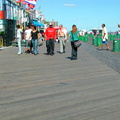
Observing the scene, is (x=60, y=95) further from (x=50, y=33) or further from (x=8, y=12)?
(x=8, y=12)

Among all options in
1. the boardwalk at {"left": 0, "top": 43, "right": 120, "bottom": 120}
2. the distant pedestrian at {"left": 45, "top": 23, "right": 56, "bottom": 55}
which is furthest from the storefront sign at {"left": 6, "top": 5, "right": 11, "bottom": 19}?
the boardwalk at {"left": 0, "top": 43, "right": 120, "bottom": 120}

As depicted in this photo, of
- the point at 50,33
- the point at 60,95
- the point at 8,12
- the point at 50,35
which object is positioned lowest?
the point at 60,95

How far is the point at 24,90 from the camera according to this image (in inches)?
232

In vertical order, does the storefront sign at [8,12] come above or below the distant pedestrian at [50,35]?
above

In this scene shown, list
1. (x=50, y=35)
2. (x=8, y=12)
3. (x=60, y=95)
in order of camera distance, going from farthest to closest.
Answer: (x=8, y=12) < (x=50, y=35) < (x=60, y=95)

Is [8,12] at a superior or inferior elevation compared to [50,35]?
superior

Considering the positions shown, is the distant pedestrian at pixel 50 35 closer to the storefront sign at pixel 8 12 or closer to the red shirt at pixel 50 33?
the red shirt at pixel 50 33

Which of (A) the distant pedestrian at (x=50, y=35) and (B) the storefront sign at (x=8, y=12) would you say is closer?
(A) the distant pedestrian at (x=50, y=35)

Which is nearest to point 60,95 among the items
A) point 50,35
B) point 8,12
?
point 50,35

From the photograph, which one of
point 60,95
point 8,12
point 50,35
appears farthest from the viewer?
point 8,12

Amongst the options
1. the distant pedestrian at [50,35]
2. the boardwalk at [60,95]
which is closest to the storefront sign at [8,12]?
the distant pedestrian at [50,35]

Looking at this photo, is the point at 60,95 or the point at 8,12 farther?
the point at 8,12

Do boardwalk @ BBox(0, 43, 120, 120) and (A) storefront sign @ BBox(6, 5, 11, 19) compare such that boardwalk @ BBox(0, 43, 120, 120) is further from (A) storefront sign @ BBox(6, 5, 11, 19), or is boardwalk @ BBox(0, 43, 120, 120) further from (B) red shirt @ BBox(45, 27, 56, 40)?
(A) storefront sign @ BBox(6, 5, 11, 19)

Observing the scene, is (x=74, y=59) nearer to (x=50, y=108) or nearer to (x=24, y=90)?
(x=24, y=90)
